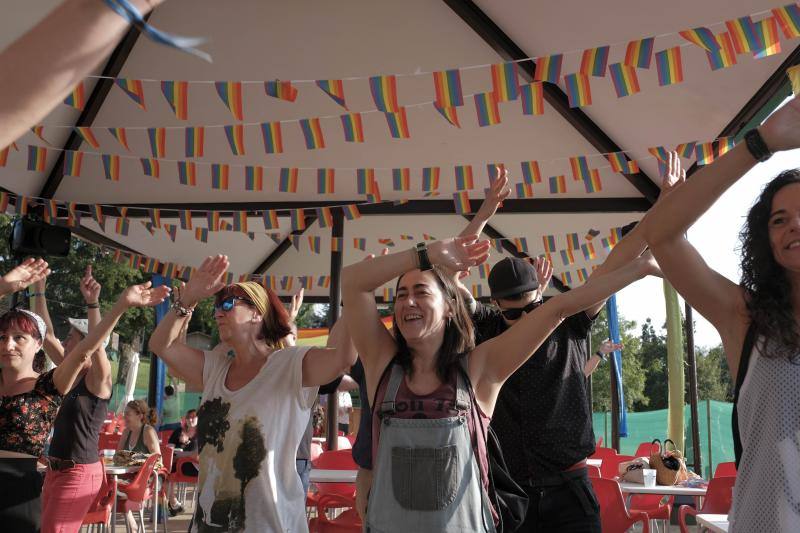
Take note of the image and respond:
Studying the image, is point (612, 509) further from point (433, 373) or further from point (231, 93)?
point (231, 93)

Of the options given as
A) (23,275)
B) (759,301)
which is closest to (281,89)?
(23,275)

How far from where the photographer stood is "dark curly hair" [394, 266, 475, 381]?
2262mm

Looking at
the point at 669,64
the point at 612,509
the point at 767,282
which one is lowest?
the point at 612,509

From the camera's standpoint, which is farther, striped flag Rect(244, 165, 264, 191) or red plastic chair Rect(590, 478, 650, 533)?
striped flag Rect(244, 165, 264, 191)

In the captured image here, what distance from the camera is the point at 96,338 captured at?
→ 3.23 meters

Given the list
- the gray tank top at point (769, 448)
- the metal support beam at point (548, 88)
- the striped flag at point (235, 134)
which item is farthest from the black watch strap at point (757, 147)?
the metal support beam at point (548, 88)

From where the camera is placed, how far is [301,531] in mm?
2471

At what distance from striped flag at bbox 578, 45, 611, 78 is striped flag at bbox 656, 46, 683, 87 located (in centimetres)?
48

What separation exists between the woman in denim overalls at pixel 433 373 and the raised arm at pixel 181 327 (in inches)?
32.0

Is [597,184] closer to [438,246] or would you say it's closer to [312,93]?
[312,93]

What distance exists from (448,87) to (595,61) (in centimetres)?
112

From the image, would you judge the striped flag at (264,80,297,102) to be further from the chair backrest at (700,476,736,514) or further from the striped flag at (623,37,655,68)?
the chair backrest at (700,476,736,514)

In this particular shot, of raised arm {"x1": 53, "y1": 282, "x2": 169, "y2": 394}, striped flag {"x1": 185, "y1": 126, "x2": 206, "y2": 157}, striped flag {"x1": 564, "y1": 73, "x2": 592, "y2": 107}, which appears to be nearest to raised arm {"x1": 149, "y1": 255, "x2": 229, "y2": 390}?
raised arm {"x1": 53, "y1": 282, "x2": 169, "y2": 394}

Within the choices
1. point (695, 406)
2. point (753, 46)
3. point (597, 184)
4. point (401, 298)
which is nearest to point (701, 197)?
point (401, 298)
